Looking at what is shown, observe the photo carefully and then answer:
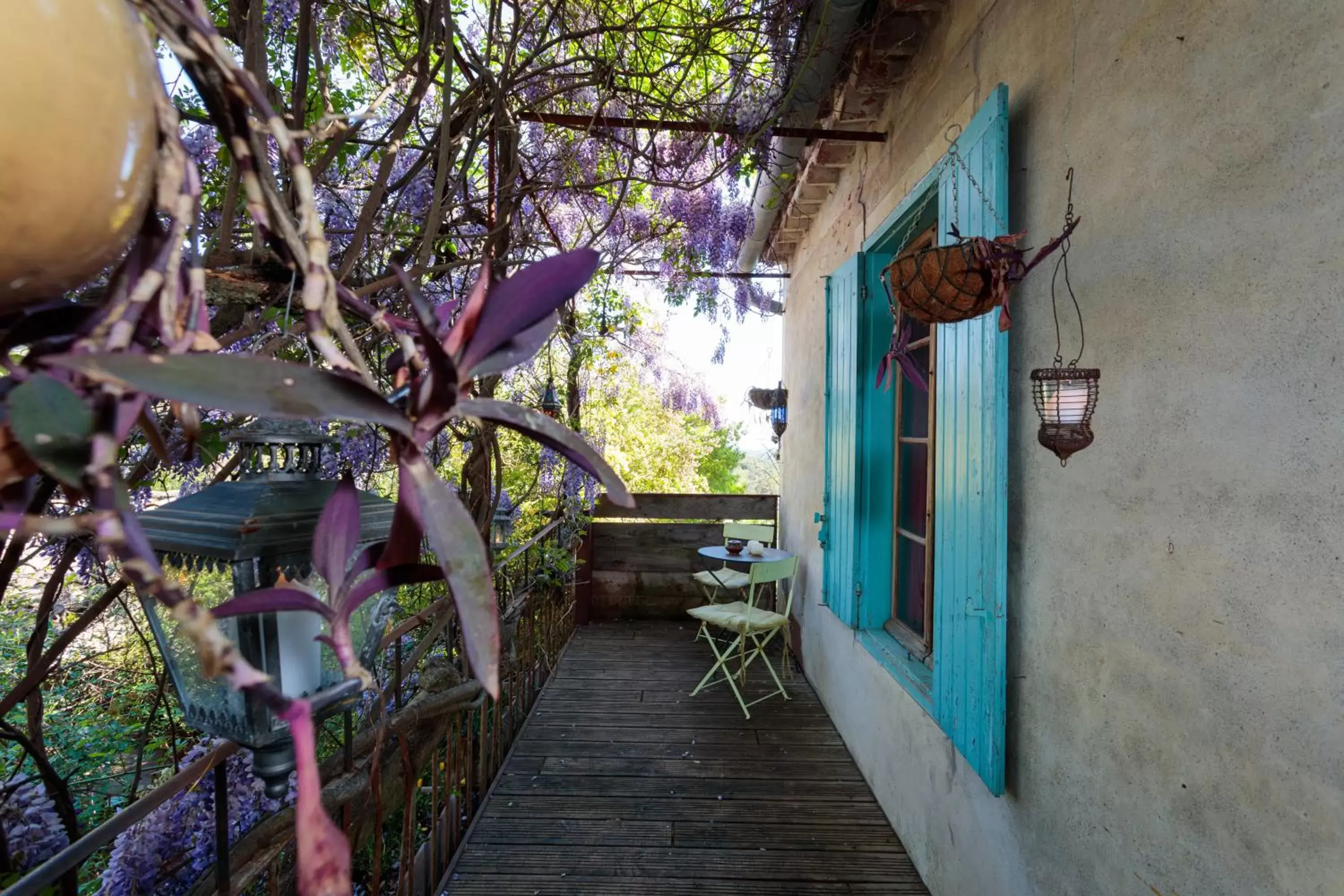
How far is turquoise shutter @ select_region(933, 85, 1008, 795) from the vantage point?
167 cm

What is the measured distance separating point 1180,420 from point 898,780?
6.51ft

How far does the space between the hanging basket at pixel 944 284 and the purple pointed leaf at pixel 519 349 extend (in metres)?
1.40

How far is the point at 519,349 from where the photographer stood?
0.32 m

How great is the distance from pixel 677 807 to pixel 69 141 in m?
3.07

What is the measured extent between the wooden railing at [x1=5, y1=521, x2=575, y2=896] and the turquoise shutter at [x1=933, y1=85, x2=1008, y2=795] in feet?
4.38

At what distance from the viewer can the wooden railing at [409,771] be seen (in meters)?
0.96

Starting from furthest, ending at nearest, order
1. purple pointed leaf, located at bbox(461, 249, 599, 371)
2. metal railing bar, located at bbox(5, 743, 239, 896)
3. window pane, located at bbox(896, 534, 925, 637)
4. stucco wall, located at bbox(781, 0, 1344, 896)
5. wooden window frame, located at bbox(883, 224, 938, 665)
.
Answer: window pane, located at bbox(896, 534, 925, 637), wooden window frame, located at bbox(883, 224, 938, 665), stucco wall, located at bbox(781, 0, 1344, 896), metal railing bar, located at bbox(5, 743, 239, 896), purple pointed leaf, located at bbox(461, 249, 599, 371)

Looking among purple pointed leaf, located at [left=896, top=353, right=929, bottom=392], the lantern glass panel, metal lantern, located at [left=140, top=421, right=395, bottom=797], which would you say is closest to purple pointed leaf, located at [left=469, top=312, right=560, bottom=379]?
metal lantern, located at [left=140, top=421, right=395, bottom=797]

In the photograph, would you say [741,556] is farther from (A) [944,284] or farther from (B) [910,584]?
(A) [944,284]

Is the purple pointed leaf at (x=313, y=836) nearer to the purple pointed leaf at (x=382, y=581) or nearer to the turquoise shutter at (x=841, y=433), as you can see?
the purple pointed leaf at (x=382, y=581)

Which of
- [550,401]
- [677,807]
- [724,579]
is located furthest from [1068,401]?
[724,579]

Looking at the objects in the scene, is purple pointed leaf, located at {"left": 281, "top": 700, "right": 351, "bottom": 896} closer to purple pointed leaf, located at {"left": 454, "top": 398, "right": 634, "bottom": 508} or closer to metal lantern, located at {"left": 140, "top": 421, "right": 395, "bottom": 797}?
purple pointed leaf, located at {"left": 454, "top": 398, "right": 634, "bottom": 508}

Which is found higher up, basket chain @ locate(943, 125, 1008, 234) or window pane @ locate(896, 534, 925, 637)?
basket chain @ locate(943, 125, 1008, 234)

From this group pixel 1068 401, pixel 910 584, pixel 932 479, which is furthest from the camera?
pixel 910 584
